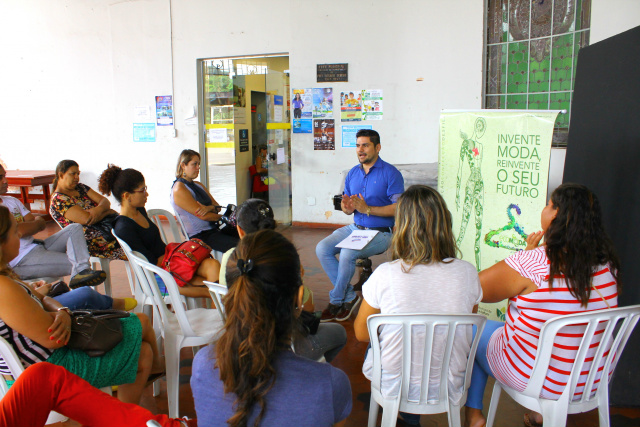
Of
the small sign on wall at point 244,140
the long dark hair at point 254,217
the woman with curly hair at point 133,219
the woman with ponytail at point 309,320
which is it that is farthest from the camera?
the small sign on wall at point 244,140

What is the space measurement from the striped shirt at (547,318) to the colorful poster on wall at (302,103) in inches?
199

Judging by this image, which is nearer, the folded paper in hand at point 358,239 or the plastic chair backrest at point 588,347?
the plastic chair backrest at point 588,347

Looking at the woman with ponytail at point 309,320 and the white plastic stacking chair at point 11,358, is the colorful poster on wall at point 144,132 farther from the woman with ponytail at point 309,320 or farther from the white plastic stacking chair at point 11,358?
the white plastic stacking chair at point 11,358

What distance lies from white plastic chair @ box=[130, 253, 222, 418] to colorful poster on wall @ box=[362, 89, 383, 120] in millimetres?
4371

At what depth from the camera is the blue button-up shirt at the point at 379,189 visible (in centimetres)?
390

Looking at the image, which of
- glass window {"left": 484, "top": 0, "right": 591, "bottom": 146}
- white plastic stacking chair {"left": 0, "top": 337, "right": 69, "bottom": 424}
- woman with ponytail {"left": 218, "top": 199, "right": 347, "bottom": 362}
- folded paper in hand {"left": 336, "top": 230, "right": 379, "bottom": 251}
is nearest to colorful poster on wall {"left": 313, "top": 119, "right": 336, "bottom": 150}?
glass window {"left": 484, "top": 0, "right": 591, "bottom": 146}

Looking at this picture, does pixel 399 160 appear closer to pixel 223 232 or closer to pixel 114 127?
pixel 223 232

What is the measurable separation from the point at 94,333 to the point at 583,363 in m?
1.86

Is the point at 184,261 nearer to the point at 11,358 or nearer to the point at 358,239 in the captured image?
the point at 11,358

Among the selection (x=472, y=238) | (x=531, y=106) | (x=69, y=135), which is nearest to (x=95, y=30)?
(x=69, y=135)

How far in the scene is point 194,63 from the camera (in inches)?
280

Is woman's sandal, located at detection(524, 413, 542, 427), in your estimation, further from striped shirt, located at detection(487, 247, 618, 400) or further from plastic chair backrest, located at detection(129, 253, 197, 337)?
plastic chair backrest, located at detection(129, 253, 197, 337)

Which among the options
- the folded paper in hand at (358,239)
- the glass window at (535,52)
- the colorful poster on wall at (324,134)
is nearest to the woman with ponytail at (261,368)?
the folded paper in hand at (358,239)

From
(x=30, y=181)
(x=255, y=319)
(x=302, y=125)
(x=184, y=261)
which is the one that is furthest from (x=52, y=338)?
(x=30, y=181)
